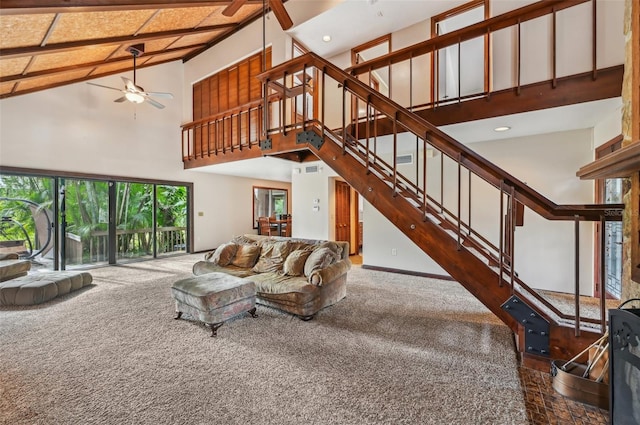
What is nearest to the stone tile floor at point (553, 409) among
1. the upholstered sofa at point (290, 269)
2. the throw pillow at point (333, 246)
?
the upholstered sofa at point (290, 269)

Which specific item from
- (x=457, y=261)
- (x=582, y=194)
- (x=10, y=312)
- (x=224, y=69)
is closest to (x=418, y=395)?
(x=457, y=261)

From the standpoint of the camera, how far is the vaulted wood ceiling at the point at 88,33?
2.98 metres

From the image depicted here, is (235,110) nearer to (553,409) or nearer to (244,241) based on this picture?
(244,241)

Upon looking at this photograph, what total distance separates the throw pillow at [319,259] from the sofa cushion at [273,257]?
48 cm

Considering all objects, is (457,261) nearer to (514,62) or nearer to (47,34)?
(514,62)

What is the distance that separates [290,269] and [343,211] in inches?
152

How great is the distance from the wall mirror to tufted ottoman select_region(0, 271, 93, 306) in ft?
18.8

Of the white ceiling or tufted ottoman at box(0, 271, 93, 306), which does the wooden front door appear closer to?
the white ceiling

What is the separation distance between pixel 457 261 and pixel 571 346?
0.94 meters

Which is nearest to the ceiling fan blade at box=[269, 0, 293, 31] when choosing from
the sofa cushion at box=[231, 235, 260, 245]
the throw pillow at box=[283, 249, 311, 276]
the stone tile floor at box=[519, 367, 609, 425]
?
the sofa cushion at box=[231, 235, 260, 245]

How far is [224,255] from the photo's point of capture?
4.31 metres

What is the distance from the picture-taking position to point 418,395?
1.91 metres

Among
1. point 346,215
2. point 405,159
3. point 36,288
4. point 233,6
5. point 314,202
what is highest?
point 233,6

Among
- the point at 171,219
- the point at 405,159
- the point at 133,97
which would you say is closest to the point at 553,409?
the point at 405,159
